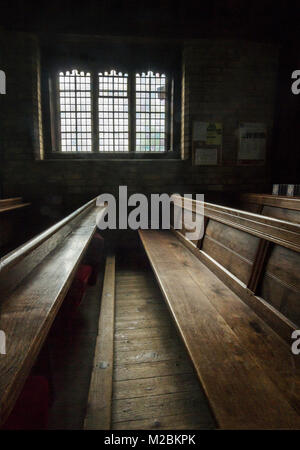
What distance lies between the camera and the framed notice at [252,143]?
15.9ft

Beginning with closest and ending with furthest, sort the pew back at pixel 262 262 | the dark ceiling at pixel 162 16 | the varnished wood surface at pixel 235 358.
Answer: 1. the varnished wood surface at pixel 235 358
2. the pew back at pixel 262 262
3. the dark ceiling at pixel 162 16

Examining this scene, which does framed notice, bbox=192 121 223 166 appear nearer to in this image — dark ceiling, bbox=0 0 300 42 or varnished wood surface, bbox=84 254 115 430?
dark ceiling, bbox=0 0 300 42

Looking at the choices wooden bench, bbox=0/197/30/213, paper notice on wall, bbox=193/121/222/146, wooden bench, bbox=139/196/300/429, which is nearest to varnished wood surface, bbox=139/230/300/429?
wooden bench, bbox=139/196/300/429

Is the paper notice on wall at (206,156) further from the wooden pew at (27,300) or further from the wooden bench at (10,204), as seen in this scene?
the wooden pew at (27,300)

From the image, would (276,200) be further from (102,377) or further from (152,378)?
(102,377)

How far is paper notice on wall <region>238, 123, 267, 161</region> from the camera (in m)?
4.84

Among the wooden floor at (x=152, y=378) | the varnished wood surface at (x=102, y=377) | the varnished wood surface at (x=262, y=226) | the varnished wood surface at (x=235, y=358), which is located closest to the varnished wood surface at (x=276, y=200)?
the varnished wood surface at (x=262, y=226)

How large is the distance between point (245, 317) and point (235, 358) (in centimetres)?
33

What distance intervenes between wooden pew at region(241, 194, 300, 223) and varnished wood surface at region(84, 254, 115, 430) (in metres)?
2.33

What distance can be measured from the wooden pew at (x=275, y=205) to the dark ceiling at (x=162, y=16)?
1900 millimetres

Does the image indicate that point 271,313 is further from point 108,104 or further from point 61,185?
point 108,104

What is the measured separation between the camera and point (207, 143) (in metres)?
4.82

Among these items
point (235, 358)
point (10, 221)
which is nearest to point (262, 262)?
point (235, 358)

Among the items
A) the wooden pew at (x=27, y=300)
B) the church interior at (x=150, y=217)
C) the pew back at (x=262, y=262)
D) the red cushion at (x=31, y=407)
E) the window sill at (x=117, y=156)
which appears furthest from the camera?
the window sill at (x=117, y=156)
